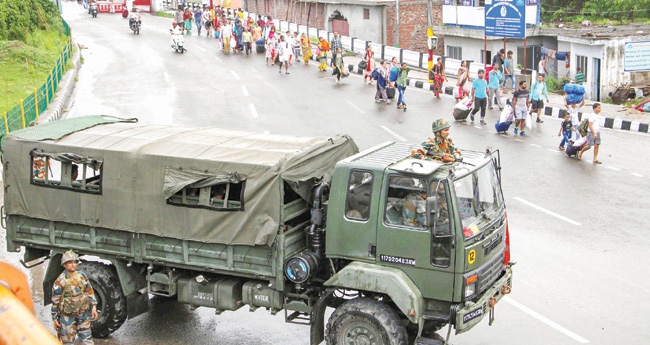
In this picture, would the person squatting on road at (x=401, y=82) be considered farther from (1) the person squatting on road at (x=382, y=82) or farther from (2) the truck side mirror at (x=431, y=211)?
(2) the truck side mirror at (x=431, y=211)

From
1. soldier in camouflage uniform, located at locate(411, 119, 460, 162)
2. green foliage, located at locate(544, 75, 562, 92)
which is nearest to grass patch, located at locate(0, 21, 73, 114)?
soldier in camouflage uniform, located at locate(411, 119, 460, 162)

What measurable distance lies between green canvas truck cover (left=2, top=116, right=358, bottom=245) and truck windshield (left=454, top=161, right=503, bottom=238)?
1668 millimetres

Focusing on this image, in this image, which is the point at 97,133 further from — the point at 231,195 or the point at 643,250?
the point at 643,250

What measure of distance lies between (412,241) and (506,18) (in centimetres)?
2120

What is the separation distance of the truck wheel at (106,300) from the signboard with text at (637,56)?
840 inches

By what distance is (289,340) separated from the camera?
902 cm

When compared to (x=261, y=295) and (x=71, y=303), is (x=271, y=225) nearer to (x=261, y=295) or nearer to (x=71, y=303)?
(x=261, y=295)

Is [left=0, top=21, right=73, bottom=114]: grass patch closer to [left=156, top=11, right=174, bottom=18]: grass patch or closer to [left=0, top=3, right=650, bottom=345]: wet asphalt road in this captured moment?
[left=0, top=3, right=650, bottom=345]: wet asphalt road

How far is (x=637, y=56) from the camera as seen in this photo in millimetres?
25203

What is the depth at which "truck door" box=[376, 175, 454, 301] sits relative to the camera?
7555 millimetres

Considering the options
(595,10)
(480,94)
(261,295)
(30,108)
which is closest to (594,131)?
(480,94)

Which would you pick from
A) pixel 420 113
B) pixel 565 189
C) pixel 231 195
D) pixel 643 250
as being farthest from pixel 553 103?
pixel 231 195

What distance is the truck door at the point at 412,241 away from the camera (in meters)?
7.55

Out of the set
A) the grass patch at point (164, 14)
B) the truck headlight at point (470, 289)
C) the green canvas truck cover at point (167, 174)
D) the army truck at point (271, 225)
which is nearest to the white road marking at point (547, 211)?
the army truck at point (271, 225)
